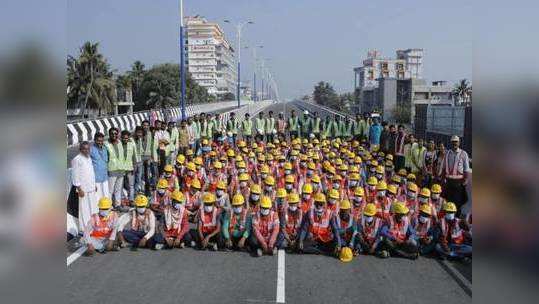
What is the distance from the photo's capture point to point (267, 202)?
8.23 m

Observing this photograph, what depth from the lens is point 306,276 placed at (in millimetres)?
7051

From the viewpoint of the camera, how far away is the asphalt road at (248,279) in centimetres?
625

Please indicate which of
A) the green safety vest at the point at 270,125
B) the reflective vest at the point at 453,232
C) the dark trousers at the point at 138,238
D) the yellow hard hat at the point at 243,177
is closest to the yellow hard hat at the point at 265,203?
the dark trousers at the point at 138,238

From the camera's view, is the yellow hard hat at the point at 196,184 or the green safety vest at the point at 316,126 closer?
the yellow hard hat at the point at 196,184

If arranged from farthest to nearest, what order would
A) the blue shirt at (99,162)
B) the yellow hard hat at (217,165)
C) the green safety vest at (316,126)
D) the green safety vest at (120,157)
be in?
the green safety vest at (316,126) < the yellow hard hat at (217,165) < the green safety vest at (120,157) < the blue shirt at (99,162)

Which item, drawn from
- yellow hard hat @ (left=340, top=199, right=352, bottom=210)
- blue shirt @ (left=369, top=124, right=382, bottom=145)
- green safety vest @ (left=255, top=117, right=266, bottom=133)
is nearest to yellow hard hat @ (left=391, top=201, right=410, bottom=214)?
yellow hard hat @ (left=340, top=199, right=352, bottom=210)

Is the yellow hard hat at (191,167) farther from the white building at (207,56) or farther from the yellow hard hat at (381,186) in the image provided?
the white building at (207,56)

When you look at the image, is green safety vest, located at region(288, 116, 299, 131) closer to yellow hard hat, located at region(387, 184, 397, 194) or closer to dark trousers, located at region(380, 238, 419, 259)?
yellow hard hat, located at region(387, 184, 397, 194)

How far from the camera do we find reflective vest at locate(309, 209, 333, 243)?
27.2 feet

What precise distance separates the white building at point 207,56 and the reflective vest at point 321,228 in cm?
13780

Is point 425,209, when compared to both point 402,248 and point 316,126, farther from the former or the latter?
point 316,126

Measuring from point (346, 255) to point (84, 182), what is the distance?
4.51m
